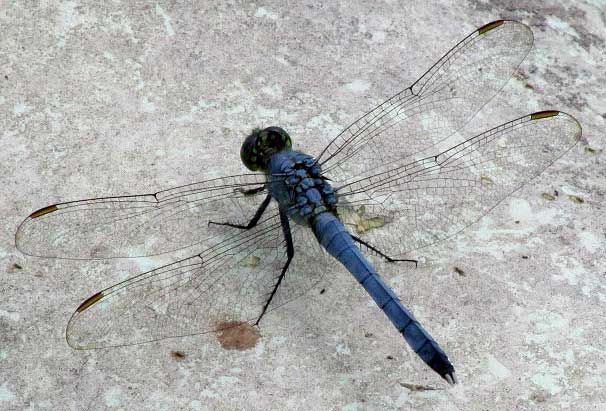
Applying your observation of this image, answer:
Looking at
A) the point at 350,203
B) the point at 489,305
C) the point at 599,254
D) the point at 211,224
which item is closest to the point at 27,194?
the point at 211,224

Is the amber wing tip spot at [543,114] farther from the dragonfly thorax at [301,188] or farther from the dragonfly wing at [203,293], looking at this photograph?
the dragonfly wing at [203,293]

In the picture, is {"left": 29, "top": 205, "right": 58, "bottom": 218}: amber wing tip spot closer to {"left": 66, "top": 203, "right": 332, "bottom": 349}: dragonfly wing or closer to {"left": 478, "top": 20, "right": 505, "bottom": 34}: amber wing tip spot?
{"left": 66, "top": 203, "right": 332, "bottom": 349}: dragonfly wing

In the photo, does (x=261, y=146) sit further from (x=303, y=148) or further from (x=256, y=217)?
(x=303, y=148)

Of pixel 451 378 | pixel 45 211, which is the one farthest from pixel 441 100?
pixel 45 211

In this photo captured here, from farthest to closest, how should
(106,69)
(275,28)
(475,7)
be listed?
1. (475,7)
2. (275,28)
3. (106,69)

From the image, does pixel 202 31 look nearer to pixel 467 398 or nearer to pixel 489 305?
pixel 489 305

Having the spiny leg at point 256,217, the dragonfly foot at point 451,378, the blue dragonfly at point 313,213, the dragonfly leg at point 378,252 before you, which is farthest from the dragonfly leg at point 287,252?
the dragonfly foot at point 451,378

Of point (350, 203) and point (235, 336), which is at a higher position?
point (350, 203)

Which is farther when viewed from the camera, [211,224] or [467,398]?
[211,224]
